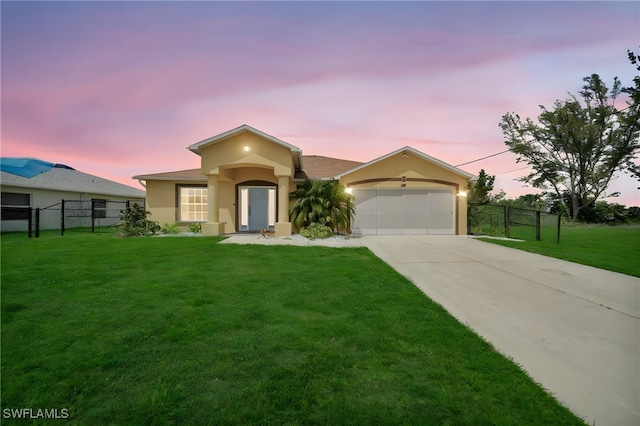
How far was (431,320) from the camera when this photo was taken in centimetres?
355

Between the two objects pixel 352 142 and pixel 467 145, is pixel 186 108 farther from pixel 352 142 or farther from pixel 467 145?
pixel 467 145

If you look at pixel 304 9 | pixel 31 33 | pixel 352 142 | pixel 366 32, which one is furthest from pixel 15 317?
pixel 352 142

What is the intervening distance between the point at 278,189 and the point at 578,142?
3353 centimetres

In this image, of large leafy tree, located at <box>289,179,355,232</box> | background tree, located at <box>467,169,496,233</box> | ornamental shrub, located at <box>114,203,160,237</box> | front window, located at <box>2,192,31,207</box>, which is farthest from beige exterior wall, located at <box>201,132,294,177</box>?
background tree, located at <box>467,169,496,233</box>

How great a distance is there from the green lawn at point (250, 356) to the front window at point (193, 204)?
8.71 metres

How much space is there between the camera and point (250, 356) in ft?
8.73

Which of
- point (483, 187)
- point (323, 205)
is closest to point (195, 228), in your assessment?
point (323, 205)

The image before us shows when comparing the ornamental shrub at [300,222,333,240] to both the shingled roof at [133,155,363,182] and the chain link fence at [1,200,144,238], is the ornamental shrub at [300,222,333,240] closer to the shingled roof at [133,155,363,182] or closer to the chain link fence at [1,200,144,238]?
the shingled roof at [133,155,363,182]

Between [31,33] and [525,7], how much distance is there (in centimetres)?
1518

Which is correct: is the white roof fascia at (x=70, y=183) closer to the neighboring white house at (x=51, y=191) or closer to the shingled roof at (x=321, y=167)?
the neighboring white house at (x=51, y=191)

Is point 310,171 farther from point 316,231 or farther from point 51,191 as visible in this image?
point 51,191

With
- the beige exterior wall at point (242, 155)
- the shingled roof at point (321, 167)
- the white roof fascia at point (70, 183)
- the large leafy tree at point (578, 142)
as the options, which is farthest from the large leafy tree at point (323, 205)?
the large leafy tree at point (578, 142)

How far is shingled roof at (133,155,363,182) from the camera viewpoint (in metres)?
13.3

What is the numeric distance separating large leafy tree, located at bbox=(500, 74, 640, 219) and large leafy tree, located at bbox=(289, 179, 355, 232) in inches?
1107
